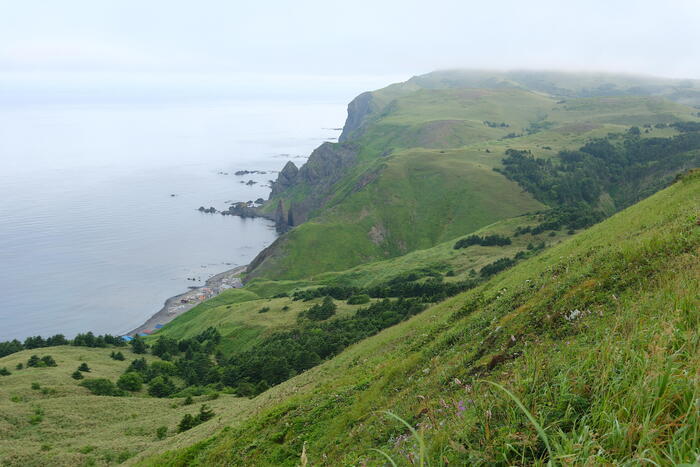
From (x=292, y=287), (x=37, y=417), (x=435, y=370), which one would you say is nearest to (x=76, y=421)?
(x=37, y=417)

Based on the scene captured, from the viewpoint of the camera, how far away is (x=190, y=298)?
494 ft

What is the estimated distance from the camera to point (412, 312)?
57.8 metres

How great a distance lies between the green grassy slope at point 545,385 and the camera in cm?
468

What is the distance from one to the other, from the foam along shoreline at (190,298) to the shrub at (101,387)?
3306 inches

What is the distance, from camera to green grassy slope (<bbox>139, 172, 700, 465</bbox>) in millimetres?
4676

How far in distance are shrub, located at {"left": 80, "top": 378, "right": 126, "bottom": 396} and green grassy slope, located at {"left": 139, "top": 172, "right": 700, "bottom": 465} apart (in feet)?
93.3

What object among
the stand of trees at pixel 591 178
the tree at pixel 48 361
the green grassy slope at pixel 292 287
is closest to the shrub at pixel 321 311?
the green grassy slope at pixel 292 287

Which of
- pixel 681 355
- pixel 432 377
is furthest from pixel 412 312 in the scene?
pixel 681 355

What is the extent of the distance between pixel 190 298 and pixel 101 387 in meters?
107

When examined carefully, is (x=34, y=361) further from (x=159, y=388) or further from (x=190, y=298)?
(x=190, y=298)

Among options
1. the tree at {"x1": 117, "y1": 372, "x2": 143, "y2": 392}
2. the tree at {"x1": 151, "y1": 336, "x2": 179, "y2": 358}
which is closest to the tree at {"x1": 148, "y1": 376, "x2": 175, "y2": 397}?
the tree at {"x1": 117, "y1": 372, "x2": 143, "y2": 392}

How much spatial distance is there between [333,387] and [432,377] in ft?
30.8

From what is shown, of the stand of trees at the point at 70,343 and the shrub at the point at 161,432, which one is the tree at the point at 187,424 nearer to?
the shrub at the point at 161,432

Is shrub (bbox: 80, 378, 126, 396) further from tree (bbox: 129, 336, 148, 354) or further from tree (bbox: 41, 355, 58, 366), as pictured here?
tree (bbox: 129, 336, 148, 354)
